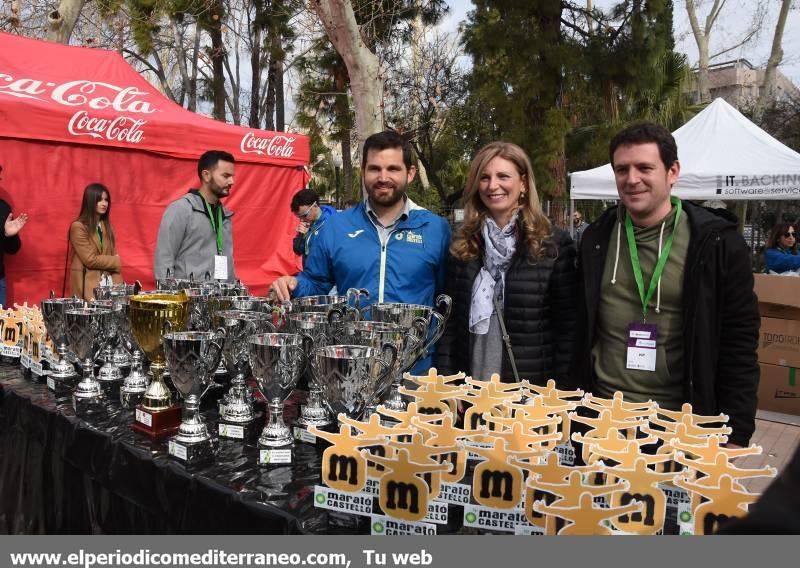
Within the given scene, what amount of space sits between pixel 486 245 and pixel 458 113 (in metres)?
15.8

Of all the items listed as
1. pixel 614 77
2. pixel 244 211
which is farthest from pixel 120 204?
pixel 614 77

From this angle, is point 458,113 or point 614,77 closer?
point 614,77

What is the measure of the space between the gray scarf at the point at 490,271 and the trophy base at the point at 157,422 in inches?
38.0

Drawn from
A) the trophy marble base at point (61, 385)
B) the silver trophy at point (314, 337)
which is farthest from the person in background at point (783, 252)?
the trophy marble base at point (61, 385)

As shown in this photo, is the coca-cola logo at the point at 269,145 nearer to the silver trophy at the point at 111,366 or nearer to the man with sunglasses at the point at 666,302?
the silver trophy at the point at 111,366

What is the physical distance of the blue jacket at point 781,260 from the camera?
5.88 meters

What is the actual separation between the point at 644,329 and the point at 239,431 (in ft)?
3.86

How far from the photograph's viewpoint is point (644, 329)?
1.80 m

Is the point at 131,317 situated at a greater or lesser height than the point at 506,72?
lesser

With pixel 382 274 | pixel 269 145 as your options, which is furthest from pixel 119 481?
pixel 269 145

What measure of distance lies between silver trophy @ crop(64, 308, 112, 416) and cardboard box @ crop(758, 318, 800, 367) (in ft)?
14.7

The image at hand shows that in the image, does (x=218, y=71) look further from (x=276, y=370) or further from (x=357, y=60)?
(x=276, y=370)

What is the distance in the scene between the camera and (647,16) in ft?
28.0
